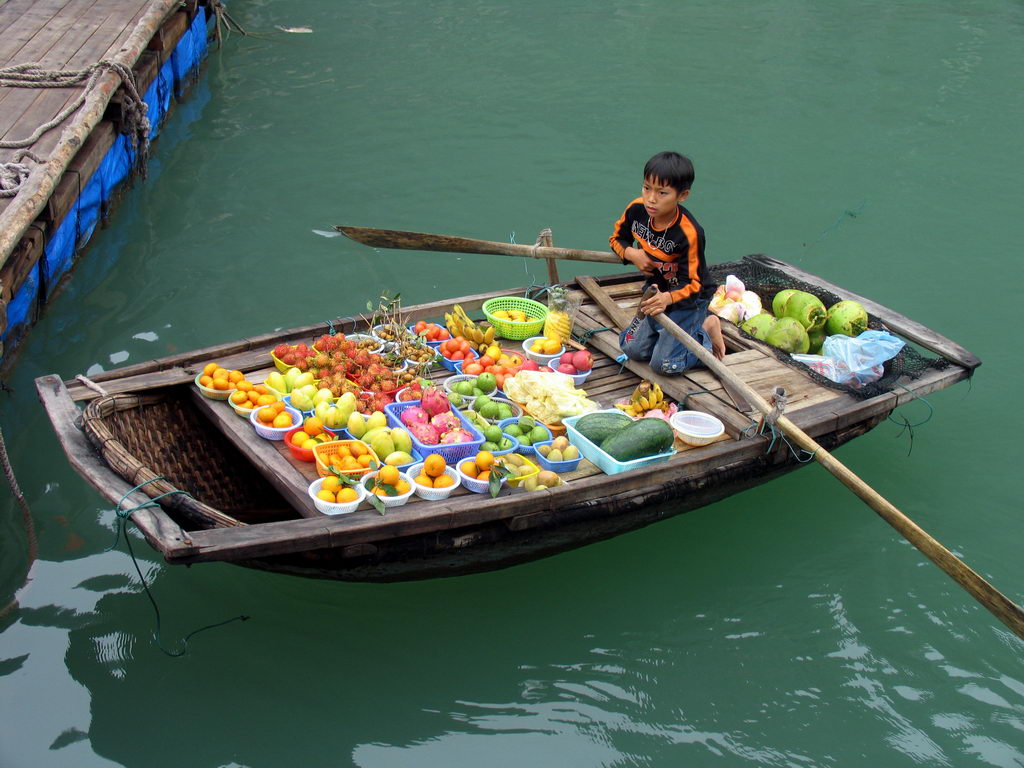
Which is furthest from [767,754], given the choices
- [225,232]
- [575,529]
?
[225,232]

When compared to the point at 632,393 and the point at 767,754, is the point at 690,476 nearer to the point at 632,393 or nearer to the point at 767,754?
the point at 632,393

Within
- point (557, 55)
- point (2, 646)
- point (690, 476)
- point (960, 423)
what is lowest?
point (2, 646)

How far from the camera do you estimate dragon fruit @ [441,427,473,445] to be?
417 cm

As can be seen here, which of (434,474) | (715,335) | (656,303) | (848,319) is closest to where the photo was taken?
(434,474)

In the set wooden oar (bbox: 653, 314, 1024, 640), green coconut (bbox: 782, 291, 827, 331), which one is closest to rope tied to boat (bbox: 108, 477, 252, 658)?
wooden oar (bbox: 653, 314, 1024, 640)

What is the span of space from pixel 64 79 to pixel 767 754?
6.94 m

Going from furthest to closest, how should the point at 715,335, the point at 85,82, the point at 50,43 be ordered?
the point at 50,43 → the point at 85,82 → the point at 715,335

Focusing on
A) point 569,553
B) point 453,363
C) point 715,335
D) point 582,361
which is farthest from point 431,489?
point 715,335

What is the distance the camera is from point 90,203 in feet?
24.1

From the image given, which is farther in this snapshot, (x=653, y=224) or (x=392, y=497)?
(x=653, y=224)

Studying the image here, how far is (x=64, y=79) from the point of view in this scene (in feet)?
23.8

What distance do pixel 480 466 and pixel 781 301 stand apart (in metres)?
2.91

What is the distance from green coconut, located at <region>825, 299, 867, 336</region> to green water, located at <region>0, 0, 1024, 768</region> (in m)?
0.79

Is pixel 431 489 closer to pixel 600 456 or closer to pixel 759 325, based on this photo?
pixel 600 456
